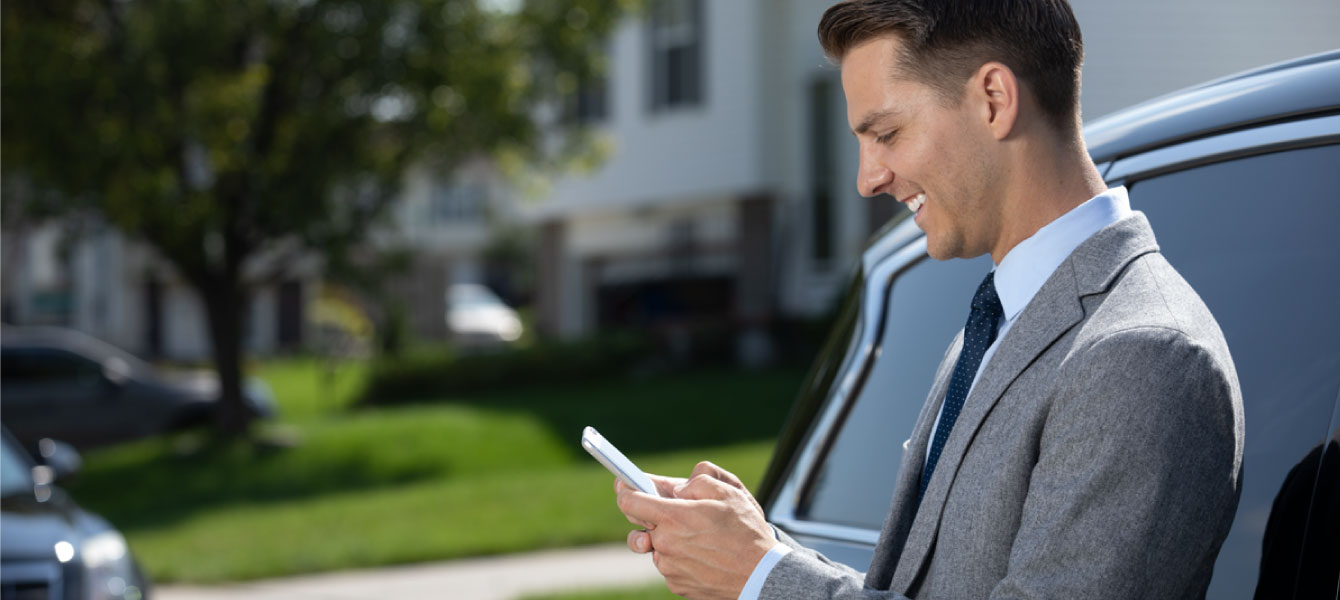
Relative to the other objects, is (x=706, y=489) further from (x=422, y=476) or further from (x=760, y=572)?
(x=422, y=476)

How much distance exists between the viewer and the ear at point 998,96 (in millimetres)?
1629

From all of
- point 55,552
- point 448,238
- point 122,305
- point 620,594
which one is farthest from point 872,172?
point 448,238

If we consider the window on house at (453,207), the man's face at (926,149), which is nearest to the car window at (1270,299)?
the man's face at (926,149)

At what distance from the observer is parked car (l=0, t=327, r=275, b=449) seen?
16812 millimetres

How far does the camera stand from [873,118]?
176 centimetres

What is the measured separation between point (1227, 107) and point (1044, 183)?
574 mm

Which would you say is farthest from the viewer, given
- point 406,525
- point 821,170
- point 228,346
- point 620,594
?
point 821,170

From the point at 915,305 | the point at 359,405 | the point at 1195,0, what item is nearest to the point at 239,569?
the point at 1195,0

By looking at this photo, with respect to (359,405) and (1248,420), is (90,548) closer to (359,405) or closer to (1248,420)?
(1248,420)

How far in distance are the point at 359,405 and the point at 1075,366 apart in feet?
64.1

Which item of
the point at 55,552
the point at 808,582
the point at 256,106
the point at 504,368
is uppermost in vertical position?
the point at 256,106

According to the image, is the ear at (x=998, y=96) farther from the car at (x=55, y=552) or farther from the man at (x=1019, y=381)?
the car at (x=55, y=552)

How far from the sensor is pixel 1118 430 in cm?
141

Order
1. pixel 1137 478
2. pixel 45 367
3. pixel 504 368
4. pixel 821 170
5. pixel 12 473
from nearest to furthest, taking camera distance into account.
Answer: pixel 1137 478
pixel 12 473
pixel 45 367
pixel 821 170
pixel 504 368
